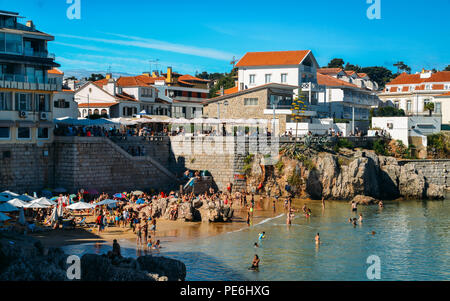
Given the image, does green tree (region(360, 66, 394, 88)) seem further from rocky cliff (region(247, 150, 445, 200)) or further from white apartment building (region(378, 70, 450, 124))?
rocky cliff (region(247, 150, 445, 200))

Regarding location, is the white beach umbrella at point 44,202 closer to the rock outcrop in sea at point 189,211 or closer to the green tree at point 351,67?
the rock outcrop in sea at point 189,211

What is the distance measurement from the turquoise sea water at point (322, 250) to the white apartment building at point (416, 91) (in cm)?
4769

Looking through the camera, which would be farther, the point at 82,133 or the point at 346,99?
the point at 346,99

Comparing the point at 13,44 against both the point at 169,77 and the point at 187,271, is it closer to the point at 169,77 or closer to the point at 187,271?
the point at 187,271

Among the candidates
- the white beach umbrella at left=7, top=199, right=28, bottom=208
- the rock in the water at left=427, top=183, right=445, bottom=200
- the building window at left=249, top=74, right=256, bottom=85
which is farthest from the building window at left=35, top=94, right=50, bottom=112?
the rock in the water at left=427, top=183, right=445, bottom=200

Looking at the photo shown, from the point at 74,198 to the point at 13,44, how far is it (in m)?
12.4

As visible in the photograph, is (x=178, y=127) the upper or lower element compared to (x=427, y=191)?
upper

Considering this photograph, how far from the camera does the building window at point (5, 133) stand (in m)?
38.5

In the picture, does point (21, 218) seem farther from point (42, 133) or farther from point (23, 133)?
point (42, 133)

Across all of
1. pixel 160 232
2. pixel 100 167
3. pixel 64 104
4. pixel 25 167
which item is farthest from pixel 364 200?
pixel 64 104

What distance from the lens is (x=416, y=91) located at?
88.5m
